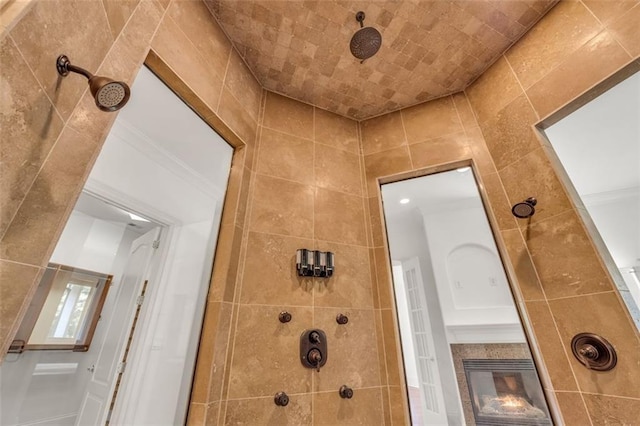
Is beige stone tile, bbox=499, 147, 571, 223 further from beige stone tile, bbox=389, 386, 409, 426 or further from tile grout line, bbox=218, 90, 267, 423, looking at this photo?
tile grout line, bbox=218, 90, 267, 423

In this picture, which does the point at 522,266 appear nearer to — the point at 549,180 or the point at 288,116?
the point at 549,180

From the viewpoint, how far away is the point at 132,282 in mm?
2305

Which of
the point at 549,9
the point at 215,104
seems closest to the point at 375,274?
the point at 215,104

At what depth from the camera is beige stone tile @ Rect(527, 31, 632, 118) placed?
3.77 feet

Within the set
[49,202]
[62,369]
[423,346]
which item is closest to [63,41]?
[49,202]

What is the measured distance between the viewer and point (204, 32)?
134 centimetres

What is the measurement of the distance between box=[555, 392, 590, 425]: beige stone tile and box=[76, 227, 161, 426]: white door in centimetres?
265

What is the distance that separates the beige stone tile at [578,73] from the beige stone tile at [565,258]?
574mm

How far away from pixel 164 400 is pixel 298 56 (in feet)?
7.59

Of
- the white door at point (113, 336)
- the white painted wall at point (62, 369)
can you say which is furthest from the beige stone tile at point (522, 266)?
the white painted wall at point (62, 369)

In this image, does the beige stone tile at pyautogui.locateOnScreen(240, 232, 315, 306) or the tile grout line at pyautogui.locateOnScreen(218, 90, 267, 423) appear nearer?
the tile grout line at pyautogui.locateOnScreen(218, 90, 267, 423)

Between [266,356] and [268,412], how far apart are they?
218mm

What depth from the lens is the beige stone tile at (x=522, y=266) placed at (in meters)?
1.27

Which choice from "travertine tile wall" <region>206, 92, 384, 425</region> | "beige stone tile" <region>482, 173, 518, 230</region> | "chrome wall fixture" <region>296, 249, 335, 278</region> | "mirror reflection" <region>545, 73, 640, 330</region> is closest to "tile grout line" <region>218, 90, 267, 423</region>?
"travertine tile wall" <region>206, 92, 384, 425</region>
